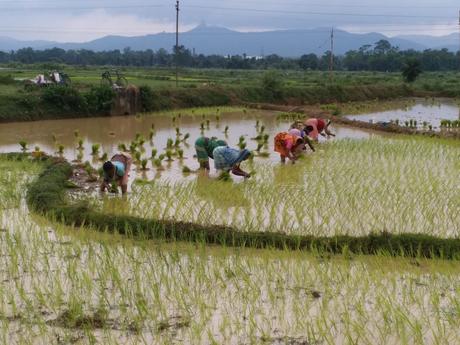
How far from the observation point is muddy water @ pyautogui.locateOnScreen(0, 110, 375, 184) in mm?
10773

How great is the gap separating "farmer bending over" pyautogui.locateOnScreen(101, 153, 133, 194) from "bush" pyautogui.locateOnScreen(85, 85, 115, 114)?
10.4 metres

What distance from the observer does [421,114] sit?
66.8ft

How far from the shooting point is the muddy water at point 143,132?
424 inches

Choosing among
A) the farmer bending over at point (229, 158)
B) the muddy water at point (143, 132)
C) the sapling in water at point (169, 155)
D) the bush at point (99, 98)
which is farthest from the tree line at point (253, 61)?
the farmer bending over at point (229, 158)

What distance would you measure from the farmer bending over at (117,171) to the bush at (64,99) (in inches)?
403

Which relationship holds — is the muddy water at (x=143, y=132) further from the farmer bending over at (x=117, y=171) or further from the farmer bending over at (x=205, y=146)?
the farmer bending over at (x=117, y=171)

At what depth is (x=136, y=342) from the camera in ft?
12.1

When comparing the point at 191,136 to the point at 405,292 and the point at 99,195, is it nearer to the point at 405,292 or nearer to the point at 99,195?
the point at 99,195

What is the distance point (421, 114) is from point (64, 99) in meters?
12.3

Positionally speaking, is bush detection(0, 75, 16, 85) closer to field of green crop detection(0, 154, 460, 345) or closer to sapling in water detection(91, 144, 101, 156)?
sapling in water detection(91, 144, 101, 156)

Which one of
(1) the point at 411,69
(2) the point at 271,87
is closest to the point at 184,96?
(2) the point at 271,87

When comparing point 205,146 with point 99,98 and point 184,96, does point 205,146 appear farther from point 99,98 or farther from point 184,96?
point 184,96

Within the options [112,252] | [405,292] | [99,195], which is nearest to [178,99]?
[99,195]

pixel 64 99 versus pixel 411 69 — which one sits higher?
pixel 411 69
